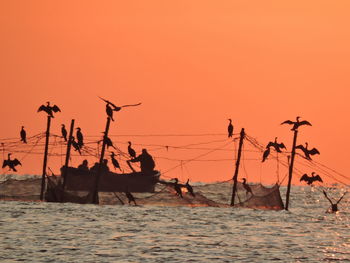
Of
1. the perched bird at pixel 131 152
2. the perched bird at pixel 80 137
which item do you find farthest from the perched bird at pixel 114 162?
the perched bird at pixel 80 137

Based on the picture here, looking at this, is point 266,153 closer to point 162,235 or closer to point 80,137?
point 80,137

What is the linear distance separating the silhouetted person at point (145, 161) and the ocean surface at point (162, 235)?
2.64 metres

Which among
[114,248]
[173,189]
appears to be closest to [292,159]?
[173,189]

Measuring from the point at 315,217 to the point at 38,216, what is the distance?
18.9 meters

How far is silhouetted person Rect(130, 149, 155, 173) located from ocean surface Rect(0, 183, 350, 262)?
104 inches

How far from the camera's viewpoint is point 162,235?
4712 cm

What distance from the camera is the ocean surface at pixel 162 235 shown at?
38.9 meters

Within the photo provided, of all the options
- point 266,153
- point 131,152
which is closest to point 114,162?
point 131,152

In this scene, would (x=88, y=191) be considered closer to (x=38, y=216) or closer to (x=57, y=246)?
(x=38, y=216)

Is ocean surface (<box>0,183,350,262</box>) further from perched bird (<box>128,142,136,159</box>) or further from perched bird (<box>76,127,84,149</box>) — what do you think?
perched bird (<box>76,127,84,149</box>)

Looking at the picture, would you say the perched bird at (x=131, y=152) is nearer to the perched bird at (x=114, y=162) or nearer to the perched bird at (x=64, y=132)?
the perched bird at (x=114, y=162)

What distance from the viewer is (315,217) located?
67625 millimetres

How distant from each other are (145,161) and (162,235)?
20.6m

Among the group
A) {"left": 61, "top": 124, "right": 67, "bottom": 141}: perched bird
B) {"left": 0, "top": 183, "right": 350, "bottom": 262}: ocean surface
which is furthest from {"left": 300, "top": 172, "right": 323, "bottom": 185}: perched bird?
{"left": 61, "top": 124, "right": 67, "bottom": 141}: perched bird
